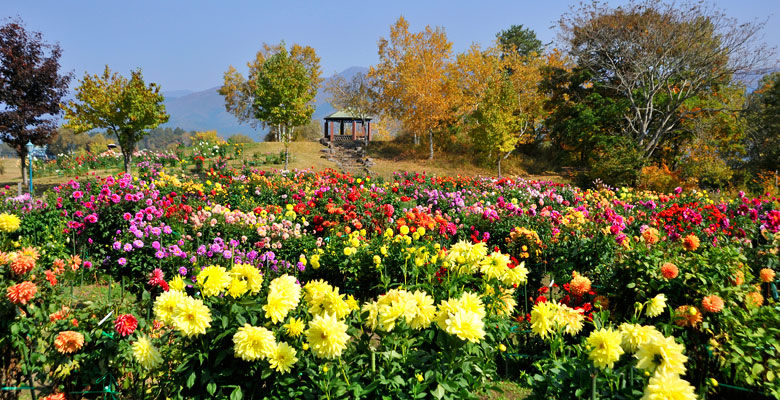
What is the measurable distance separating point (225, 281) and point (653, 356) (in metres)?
1.79

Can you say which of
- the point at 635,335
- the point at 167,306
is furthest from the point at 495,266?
the point at 167,306

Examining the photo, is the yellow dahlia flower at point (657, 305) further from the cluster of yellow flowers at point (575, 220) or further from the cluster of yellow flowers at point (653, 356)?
the cluster of yellow flowers at point (575, 220)

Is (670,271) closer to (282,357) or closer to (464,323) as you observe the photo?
(464,323)

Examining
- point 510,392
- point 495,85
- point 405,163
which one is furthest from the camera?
point 405,163

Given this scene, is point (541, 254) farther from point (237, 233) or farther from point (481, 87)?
point (481, 87)

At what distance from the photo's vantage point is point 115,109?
13875 mm

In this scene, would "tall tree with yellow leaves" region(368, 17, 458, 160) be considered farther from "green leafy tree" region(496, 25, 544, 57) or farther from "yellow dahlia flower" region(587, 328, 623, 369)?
"yellow dahlia flower" region(587, 328, 623, 369)

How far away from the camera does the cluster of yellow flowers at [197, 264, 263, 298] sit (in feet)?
6.15

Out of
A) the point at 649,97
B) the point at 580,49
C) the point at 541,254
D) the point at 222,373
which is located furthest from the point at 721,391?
the point at 580,49

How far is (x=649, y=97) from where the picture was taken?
60.4 feet

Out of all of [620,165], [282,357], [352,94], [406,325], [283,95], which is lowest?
[282,357]

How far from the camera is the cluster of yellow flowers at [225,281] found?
1.88 m

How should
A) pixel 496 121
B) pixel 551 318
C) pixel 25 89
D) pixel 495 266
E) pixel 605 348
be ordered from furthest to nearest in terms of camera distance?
pixel 496 121
pixel 25 89
pixel 495 266
pixel 551 318
pixel 605 348

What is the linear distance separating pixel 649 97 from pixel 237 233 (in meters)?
19.7
